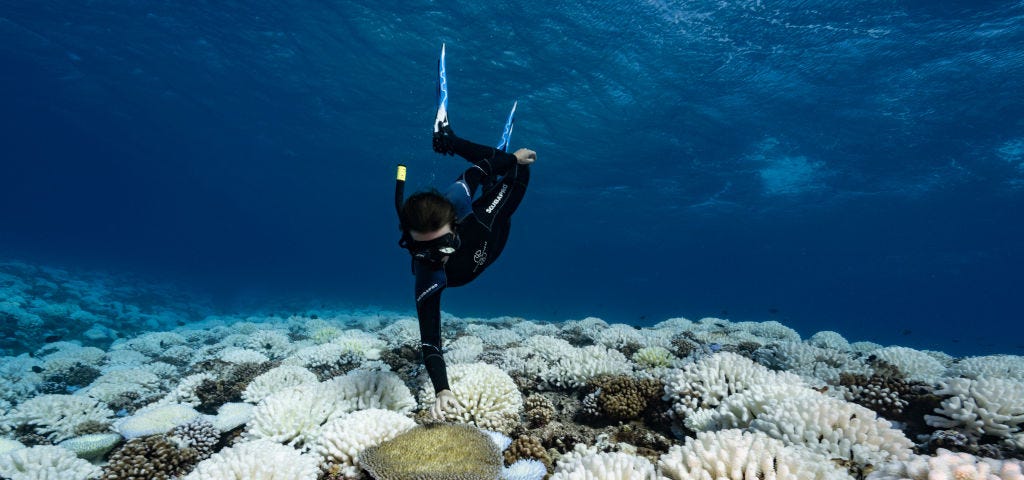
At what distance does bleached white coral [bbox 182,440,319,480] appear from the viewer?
295 cm

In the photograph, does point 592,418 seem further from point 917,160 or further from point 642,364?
point 917,160

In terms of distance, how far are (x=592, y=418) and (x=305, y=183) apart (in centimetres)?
8380

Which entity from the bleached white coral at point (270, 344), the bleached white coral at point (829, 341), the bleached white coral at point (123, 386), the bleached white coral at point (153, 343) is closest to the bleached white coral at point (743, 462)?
the bleached white coral at point (123, 386)

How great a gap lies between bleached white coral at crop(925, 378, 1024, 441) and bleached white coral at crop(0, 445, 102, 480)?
8283mm

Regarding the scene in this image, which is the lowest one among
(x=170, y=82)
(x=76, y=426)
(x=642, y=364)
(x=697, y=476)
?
(x=76, y=426)

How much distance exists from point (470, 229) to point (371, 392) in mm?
2512

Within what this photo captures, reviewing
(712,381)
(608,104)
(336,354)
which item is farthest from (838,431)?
(608,104)

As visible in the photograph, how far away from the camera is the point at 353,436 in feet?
11.9

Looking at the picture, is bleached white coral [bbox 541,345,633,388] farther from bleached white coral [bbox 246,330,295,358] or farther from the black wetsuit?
bleached white coral [bbox 246,330,295,358]

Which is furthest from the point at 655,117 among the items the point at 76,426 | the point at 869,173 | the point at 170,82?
the point at 170,82

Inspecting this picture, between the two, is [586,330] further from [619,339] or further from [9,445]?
[9,445]

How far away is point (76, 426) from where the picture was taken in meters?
5.75

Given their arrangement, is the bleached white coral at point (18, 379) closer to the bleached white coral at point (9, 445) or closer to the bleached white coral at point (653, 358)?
the bleached white coral at point (9, 445)

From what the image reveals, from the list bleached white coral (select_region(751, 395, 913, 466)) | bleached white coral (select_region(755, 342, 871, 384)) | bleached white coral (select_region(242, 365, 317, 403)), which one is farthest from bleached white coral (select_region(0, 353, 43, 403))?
bleached white coral (select_region(755, 342, 871, 384))
